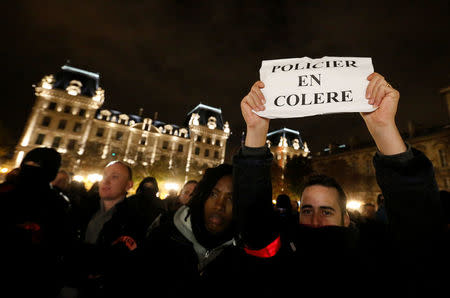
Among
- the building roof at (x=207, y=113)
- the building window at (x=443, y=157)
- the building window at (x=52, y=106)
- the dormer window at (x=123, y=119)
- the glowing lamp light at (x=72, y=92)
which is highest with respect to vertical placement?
the building roof at (x=207, y=113)

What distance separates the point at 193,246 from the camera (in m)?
2.27

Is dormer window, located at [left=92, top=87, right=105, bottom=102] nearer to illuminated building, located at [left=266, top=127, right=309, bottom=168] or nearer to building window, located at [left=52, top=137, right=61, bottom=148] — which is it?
building window, located at [left=52, top=137, right=61, bottom=148]

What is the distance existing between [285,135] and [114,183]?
217 ft

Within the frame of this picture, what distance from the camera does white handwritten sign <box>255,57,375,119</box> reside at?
187cm

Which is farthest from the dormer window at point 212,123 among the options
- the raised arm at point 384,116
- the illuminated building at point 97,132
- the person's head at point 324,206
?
the raised arm at point 384,116

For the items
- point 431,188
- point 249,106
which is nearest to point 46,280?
point 249,106

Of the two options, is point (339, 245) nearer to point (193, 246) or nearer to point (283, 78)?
point (193, 246)

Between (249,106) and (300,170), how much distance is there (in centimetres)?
3816

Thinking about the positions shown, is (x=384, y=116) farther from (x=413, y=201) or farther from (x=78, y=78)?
(x=78, y=78)

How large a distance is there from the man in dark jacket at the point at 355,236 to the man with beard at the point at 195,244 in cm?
42

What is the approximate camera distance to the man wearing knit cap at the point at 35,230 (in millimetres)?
2328

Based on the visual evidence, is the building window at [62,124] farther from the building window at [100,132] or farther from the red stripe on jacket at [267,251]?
the red stripe on jacket at [267,251]

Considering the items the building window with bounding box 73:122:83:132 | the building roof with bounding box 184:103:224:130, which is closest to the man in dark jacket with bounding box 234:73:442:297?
the building window with bounding box 73:122:83:132

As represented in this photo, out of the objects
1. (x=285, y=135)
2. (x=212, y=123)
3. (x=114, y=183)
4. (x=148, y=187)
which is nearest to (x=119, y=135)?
(x=212, y=123)
